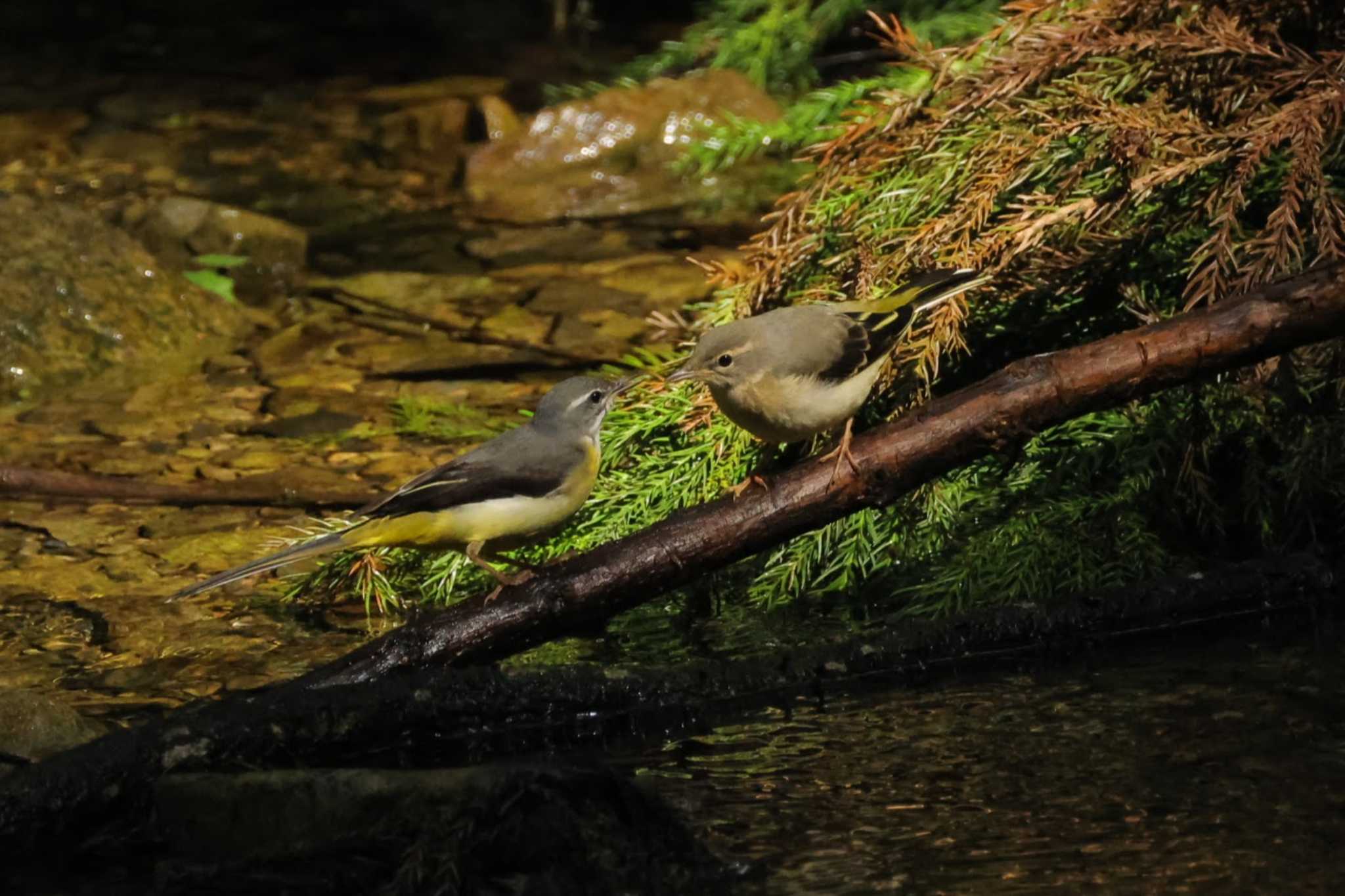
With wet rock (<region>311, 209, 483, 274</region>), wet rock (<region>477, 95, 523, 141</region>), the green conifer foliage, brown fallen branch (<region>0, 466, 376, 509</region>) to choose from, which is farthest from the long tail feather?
wet rock (<region>477, 95, 523, 141</region>)

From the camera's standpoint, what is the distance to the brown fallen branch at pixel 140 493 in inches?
281

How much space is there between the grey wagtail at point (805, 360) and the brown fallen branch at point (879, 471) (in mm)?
346

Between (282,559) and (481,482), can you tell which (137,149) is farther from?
(282,559)

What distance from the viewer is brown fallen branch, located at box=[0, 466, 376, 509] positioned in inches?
281

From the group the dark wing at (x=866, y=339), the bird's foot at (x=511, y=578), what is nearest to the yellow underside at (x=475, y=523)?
the bird's foot at (x=511, y=578)

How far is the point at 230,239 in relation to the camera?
10258 mm

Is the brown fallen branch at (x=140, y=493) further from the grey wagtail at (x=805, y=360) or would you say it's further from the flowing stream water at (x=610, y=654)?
the grey wagtail at (x=805, y=360)

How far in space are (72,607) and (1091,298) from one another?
4007mm

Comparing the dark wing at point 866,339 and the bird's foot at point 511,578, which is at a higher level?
the dark wing at point 866,339

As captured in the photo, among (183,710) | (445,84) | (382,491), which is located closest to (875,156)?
(382,491)

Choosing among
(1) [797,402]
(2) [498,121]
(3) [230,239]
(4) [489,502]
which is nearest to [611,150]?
(2) [498,121]

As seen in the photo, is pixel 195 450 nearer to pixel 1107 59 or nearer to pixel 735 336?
pixel 735 336

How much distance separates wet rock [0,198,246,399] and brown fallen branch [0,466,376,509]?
140 centimetres

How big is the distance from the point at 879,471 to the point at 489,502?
4.38ft
